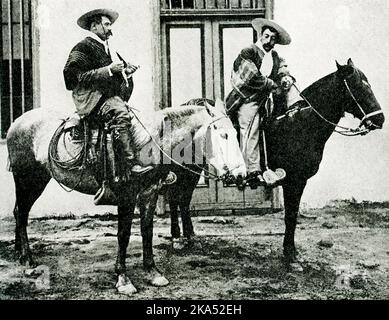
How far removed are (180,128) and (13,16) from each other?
6.12 feet

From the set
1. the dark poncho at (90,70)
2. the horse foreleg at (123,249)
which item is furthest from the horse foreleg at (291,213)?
the dark poncho at (90,70)

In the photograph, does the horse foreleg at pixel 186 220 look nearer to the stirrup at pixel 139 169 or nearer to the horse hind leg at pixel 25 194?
the stirrup at pixel 139 169

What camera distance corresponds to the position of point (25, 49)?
404 centimetres

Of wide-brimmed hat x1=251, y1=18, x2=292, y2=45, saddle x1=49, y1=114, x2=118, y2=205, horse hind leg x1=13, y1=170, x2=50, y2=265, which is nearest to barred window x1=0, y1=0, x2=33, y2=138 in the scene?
horse hind leg x1=13, y1=170, x2=50, y2=265

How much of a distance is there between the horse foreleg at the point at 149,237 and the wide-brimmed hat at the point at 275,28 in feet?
5.39

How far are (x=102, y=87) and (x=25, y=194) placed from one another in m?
1.16

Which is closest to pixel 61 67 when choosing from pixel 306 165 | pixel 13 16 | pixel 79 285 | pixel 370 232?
pixel 13 16

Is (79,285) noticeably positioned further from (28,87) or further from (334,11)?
(334,11)

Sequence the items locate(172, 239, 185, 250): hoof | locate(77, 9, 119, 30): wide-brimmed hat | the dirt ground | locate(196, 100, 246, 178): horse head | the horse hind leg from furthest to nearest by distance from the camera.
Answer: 1. locate(172, 239, 185, 250): hoof
2. the horse hind leg
3. locate(77, 9, 119, 30): wide-brimmed hat
4. the dirt ground
5. locate(196, 100, 246, 178): horse head

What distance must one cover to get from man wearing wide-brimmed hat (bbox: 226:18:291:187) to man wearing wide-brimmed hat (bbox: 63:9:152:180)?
2.81 feet

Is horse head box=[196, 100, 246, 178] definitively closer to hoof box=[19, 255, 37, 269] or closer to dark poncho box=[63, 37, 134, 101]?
dark poncho box=[63, 37, 134, 101]

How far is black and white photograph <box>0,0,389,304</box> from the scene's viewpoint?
11.6 feet

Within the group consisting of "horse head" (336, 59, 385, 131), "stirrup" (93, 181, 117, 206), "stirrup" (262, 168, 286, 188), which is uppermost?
"horse head" (336, 59, 385, 131)

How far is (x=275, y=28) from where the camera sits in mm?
3861
